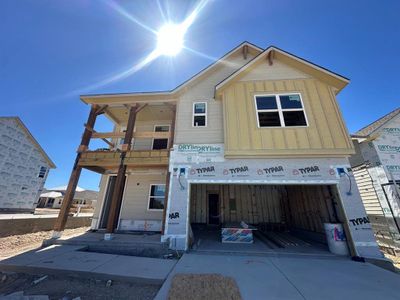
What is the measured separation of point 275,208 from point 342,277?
692 cm

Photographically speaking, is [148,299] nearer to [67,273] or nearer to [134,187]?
[67,273]

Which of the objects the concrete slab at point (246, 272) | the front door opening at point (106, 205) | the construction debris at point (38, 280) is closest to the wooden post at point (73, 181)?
the front door opening at point (106, 205)

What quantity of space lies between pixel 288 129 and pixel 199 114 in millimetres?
4121

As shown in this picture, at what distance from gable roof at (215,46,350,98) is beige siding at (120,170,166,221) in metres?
5.96

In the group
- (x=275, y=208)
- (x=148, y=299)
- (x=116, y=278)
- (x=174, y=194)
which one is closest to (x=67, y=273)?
(x=116, y=278)

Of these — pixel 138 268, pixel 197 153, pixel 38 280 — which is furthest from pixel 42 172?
pixel 138 268

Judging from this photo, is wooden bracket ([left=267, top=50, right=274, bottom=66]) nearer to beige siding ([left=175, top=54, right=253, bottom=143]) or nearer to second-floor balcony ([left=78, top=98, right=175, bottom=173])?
beige siding ([left=175, top=54, right=253, bottom=143])

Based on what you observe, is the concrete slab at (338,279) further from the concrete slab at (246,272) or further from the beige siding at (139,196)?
the beige siding at (139,196)

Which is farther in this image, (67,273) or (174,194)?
(174,194)

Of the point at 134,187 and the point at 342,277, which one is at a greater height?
the point at 134,187

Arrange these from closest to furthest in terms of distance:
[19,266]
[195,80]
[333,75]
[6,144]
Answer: [19,266], [333,75], [195,80], [6,144]

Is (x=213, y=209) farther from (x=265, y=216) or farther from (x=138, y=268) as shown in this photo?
Answer: (x=138, y=268)

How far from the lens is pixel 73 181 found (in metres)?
7.64

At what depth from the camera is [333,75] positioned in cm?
754
